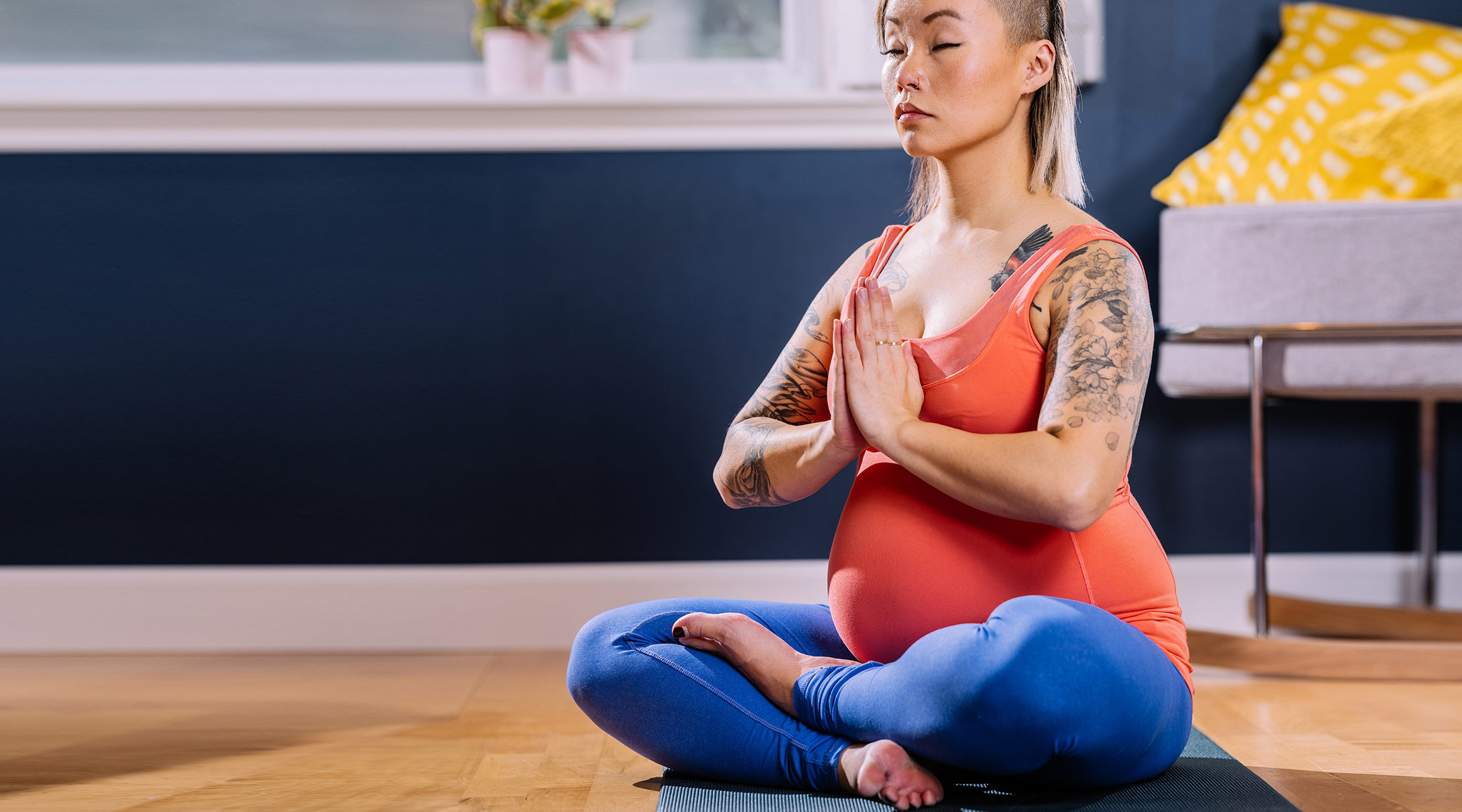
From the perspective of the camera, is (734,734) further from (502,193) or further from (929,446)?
(502,193)

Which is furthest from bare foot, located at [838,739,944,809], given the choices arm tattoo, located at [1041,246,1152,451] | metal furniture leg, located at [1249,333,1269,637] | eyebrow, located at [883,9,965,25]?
metal furniture leg, located at [1249,333,1269,637]

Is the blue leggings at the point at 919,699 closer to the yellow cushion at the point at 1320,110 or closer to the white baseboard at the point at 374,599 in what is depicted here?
the white baseboard at the point at 374,599

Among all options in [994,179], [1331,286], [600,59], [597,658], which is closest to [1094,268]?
[994,179]

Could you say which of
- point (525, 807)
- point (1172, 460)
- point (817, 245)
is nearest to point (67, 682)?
point (525, 807)

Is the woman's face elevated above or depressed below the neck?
above

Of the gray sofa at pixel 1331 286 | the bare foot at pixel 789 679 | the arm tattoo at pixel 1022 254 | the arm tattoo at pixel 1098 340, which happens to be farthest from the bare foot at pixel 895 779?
the gray sofa at pixel 1331 286

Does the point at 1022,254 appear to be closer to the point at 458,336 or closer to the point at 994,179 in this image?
the point at 994,179

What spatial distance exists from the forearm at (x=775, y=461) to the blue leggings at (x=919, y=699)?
6.9 inches

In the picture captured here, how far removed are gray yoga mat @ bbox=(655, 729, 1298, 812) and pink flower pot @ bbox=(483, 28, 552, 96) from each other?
1468mm

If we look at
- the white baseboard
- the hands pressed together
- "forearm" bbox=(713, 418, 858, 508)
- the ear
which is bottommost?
the white baseboard

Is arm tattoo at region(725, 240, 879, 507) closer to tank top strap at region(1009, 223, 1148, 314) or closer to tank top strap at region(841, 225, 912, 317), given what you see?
tank top strap at region(841, 225, 912, 317)

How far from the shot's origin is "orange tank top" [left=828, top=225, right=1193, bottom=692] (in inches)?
45.4

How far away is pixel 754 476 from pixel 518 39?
1.31 metres

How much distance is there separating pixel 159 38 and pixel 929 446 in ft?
6.63
